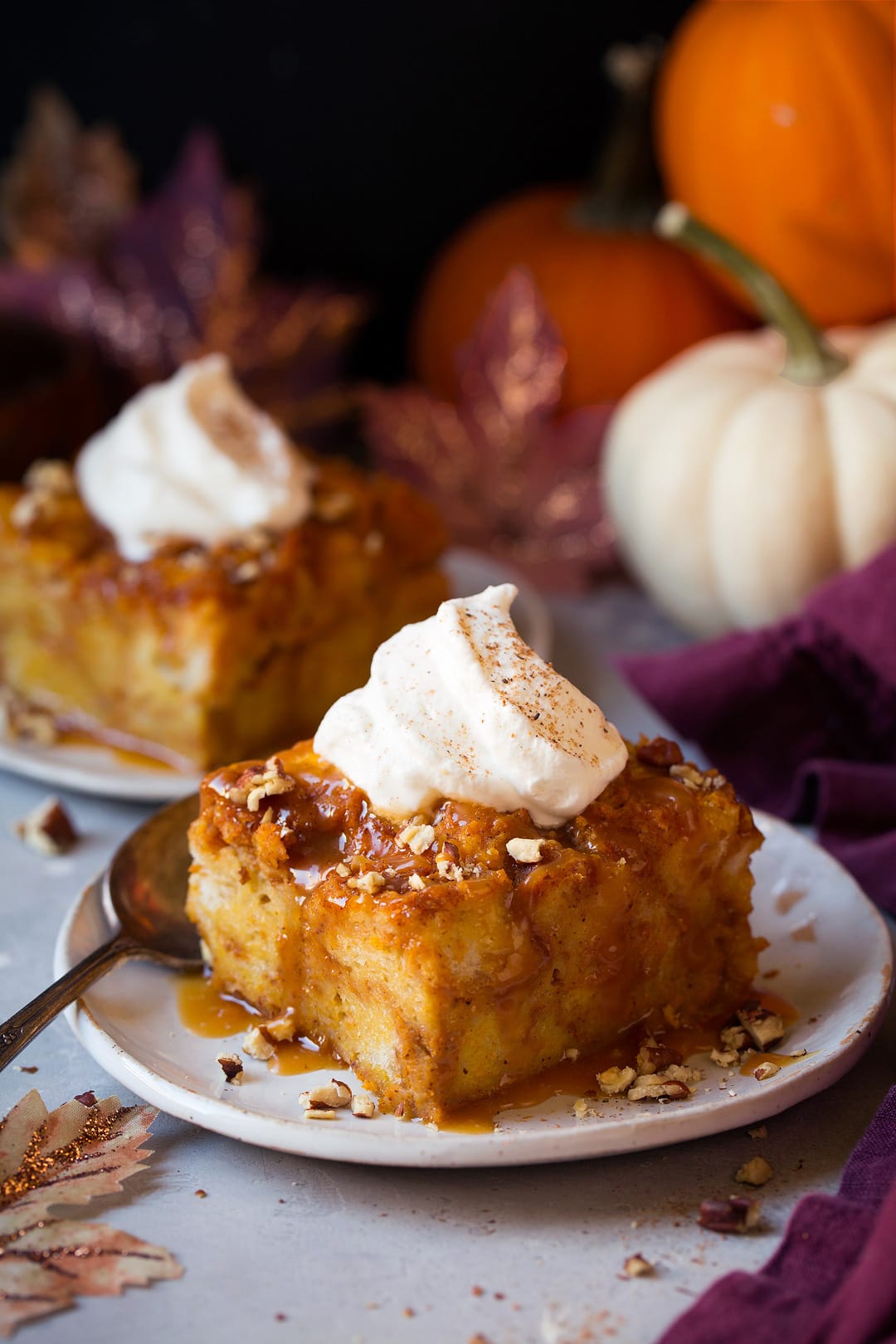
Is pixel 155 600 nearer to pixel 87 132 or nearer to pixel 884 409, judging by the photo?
pixel 884 409

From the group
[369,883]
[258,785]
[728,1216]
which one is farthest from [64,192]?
[728,1216]

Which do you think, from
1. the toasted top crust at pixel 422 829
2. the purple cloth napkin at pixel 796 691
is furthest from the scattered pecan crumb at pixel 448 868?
the purple cloth napkin at pixel 796 691

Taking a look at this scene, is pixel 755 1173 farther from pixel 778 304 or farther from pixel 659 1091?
pixel 778 304

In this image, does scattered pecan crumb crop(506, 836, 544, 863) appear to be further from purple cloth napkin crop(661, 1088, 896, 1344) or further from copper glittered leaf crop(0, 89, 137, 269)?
copper glittered leaf crop(0, 89, 137, 269)

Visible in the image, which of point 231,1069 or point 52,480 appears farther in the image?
point 52,480

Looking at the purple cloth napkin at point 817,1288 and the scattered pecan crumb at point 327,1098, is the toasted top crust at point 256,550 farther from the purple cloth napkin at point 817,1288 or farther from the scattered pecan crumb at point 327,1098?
the purple cloth napkin at point 817,1288

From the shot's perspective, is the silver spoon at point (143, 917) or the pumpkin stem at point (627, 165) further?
the pumpkin stem at point (627, 165)
